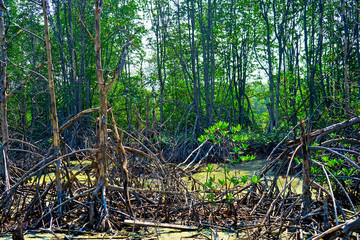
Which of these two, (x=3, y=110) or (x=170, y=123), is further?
(x=170, y=123)

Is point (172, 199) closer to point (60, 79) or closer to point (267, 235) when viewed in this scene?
point (267, 235)

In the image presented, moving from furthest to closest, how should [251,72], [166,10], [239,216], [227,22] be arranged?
[251,72] → [227,22] → [166,10] → [239,216]

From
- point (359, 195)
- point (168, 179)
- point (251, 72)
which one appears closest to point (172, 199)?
point (168, 179)

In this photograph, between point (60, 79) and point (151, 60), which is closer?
point (60, 79)

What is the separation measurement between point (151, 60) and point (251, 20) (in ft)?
16.7

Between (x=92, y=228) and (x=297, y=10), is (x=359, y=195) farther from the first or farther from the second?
(x=297, y=10)

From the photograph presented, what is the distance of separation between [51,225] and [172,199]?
1.25 metres

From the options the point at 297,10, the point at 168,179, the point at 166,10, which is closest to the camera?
the point at 168,179

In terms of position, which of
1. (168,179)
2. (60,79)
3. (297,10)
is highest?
(297,10)

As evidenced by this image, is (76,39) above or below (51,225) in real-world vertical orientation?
above

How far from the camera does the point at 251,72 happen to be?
15672 millimetres

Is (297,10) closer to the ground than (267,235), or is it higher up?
higher up

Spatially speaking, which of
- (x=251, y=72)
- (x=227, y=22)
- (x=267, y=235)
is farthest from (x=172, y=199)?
(x=251, y=72)

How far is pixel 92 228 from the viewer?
323 cm
